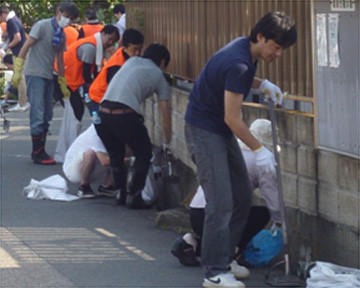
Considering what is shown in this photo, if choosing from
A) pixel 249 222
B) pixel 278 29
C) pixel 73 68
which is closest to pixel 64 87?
pixel 73 68

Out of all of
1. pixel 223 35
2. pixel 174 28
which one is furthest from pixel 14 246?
pixel 174 28

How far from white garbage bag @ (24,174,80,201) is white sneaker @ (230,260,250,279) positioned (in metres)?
3.69

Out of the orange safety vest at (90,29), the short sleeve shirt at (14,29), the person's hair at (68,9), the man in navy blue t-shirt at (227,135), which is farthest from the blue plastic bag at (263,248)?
the short sleeve shirt at (14,29)

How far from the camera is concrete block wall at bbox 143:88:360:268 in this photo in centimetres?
632

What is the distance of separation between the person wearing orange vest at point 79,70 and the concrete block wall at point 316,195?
15.7 ft

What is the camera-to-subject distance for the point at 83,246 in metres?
→ 7.96

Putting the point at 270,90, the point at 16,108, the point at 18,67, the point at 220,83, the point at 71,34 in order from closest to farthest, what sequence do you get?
the point at 220,83 < the point at 270,90 < the point at 18,67 < the point at 71,34 < the point at 16,108

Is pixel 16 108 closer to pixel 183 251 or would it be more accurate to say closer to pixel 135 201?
pixel 135 201

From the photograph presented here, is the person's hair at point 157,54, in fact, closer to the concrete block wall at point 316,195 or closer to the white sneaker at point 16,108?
the concrete block wall at point 316,195

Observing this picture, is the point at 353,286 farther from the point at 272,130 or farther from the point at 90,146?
the point at 90,146

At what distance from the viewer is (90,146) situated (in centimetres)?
1024

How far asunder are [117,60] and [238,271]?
398 centimetres

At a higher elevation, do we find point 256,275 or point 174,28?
point 174,28

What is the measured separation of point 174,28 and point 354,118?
197 inches
